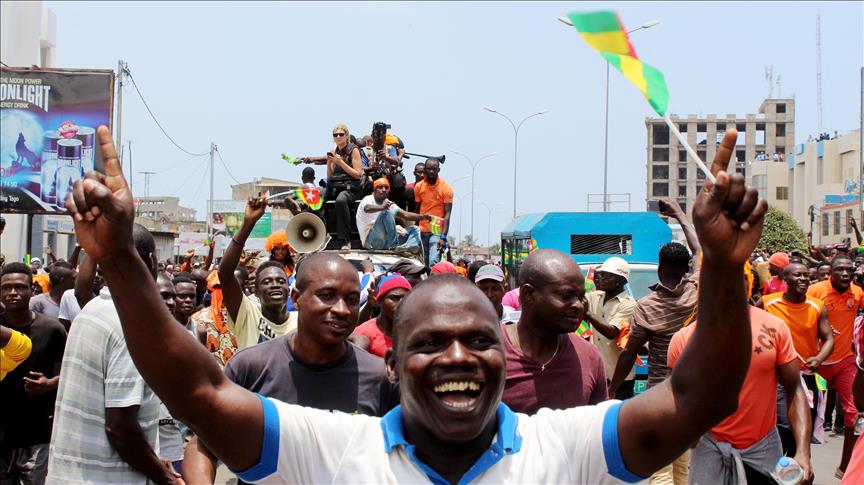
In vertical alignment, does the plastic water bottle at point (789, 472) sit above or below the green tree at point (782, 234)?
below

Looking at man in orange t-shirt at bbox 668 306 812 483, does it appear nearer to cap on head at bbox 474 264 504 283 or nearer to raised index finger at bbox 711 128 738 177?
cap on head at bbox 474 264 504 283

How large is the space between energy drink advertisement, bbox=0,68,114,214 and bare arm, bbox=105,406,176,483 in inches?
785

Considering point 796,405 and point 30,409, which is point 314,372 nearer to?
point 30,409

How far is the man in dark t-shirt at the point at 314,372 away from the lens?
372cm

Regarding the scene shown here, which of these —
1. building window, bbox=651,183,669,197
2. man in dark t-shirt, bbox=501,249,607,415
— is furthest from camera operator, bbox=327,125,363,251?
building window, bbox=651,183,669,197

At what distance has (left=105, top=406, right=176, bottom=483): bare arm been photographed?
419cm

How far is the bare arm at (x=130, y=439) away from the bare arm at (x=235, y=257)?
1.28 m

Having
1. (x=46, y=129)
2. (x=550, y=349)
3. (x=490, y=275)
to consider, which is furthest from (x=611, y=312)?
(x=46, y=129)

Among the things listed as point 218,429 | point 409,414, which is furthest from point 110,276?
point 409,414

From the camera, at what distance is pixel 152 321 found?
2.19 metres

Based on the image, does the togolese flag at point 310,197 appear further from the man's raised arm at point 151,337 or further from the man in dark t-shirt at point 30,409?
the man's raised arm at point 151,337

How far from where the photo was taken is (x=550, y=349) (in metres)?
4.40

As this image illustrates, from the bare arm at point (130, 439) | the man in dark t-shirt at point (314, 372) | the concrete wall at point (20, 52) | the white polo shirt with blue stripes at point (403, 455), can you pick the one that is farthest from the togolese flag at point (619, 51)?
the concrete wall at point (20, 52)

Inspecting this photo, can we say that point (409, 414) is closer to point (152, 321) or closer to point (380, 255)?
point (152, 321)
